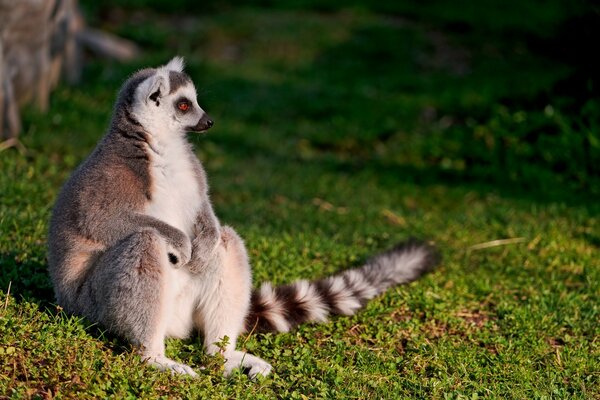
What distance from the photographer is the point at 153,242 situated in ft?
14.3

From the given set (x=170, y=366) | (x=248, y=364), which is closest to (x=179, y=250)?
(x=170, y=366)

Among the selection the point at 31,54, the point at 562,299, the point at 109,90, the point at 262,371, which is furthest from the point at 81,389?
the point at 109,90

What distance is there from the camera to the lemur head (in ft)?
15.5

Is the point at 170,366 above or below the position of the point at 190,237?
below

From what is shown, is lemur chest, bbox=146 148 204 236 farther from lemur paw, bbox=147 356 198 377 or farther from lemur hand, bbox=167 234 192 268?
lemur paw, bbox=147 356 198 377

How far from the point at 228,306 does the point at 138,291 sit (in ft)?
2.11

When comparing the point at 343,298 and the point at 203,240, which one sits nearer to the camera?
the point at 203,240

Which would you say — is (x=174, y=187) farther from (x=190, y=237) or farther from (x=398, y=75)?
(x=398, y=75)

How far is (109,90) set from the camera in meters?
12.3

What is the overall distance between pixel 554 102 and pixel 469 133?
1105 millimetres

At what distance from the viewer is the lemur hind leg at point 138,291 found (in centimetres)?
431

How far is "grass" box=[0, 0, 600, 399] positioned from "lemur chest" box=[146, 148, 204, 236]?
2.37ft

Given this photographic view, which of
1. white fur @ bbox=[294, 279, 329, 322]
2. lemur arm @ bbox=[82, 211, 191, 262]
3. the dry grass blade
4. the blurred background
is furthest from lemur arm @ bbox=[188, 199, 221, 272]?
the blurred background

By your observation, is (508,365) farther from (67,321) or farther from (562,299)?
(67,321)
